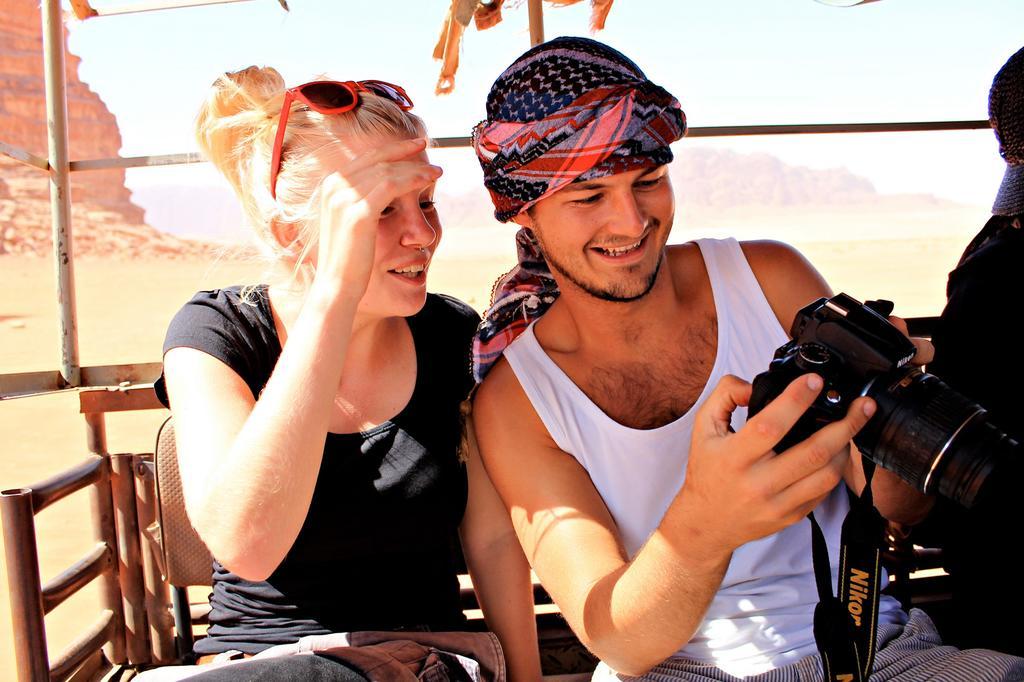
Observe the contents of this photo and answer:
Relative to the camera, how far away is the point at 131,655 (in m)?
2.71

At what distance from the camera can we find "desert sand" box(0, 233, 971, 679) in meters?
8.54

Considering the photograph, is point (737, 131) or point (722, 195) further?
point (722, 195)

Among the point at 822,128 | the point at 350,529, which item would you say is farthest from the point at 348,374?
the point at 822,128

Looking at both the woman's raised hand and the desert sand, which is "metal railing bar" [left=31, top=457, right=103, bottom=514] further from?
the woman's raised hand

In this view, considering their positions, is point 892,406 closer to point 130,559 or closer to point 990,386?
point 990,386

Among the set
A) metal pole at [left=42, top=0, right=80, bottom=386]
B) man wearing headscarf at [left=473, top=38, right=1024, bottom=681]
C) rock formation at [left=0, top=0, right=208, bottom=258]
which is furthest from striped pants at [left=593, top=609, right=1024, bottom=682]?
rock formation at [left=0, top=0, right=208, bottom=258]

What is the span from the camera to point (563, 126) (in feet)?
6.43

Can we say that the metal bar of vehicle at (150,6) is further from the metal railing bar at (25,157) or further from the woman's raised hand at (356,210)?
the woman's raised hand at (356,210)

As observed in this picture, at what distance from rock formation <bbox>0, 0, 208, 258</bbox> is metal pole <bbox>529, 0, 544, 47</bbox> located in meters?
44.5

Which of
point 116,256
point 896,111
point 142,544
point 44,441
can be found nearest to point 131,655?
point 142,544

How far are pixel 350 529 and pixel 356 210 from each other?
2.22 ft

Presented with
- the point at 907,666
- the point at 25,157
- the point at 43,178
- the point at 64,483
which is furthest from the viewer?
the point at 43,178

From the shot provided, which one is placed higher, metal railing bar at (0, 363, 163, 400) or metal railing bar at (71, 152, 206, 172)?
metal railing bar at (71, 152, 206, 172)

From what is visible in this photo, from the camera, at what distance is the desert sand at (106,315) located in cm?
854
